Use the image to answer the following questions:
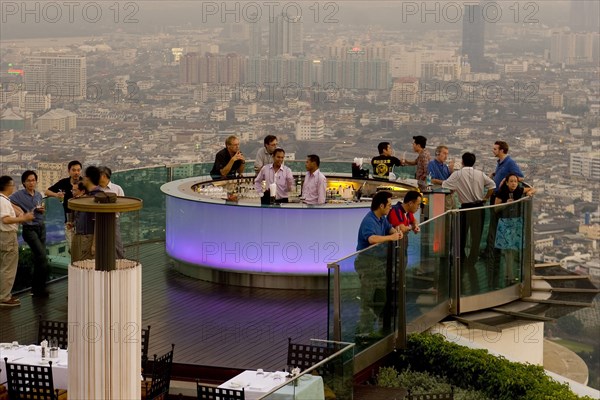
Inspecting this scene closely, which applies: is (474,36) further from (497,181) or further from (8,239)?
(8,239)

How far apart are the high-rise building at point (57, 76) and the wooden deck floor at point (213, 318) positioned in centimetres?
2974

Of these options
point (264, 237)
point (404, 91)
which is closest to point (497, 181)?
point (264, 237)

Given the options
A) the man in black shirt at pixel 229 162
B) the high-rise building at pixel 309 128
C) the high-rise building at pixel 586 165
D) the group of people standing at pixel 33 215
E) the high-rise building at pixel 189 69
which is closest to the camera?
the group of people standing at pixel 33 215

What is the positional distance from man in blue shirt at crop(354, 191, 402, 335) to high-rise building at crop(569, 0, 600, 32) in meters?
57.9

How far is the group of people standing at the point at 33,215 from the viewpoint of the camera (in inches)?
618

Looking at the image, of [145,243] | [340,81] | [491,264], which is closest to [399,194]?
[491,264]

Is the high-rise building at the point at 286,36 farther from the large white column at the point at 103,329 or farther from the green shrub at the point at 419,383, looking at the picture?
the large white column at the point at 103,329

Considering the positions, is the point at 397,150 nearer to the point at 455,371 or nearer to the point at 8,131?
the point at 8,131

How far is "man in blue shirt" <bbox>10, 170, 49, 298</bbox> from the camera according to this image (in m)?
16.4

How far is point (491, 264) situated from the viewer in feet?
57.3

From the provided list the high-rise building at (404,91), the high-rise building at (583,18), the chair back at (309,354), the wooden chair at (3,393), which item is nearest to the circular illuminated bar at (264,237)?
the chair back at (309,354)

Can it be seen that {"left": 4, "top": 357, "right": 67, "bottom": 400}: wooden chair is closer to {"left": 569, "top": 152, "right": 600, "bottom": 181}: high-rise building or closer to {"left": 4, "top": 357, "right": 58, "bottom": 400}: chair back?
{"left": 4, "top": 357, "right": 58, "bottom": 400}: chair back

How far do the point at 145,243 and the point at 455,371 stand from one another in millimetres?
7452

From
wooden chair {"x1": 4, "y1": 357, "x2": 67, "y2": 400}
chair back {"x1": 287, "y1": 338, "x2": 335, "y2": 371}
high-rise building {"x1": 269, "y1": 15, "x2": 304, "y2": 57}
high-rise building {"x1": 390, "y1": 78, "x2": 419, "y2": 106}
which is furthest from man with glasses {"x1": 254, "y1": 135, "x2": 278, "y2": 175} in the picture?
high-rise building {"x1": 390, "y1": 78, "x2": 419, "y2": 106}
